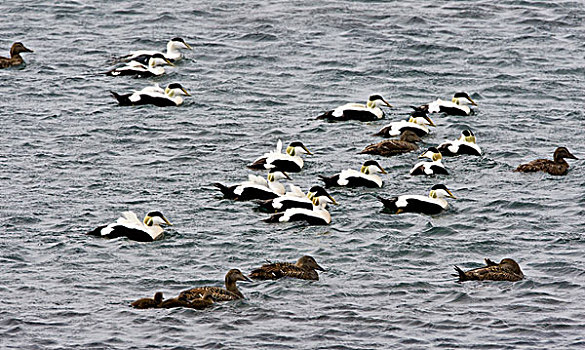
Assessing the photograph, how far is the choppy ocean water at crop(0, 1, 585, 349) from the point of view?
13773mm

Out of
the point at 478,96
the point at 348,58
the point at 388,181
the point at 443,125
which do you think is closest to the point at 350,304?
the point at 388,181

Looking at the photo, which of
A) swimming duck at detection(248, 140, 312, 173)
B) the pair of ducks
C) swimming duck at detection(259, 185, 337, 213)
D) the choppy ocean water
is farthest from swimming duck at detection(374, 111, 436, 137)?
the pair of ducks

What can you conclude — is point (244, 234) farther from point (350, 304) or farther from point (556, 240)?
point (556, 240)

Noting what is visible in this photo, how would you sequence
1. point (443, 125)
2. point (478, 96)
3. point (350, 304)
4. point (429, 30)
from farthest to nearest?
point (429, 30), point (478, 96), point (443, 125), point (350, 304)

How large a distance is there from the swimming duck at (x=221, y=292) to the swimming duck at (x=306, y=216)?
278 centimetres

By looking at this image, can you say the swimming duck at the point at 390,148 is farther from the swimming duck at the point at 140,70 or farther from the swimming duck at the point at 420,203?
the swimming duck at the point at 140,70

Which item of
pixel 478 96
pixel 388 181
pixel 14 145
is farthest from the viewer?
pixel 478 96

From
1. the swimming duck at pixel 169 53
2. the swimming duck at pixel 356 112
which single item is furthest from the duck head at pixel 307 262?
→ the swimming duck at pixel 169 53

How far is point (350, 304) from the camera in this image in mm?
14234

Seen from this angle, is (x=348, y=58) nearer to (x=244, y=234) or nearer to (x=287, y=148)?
(x=287, y=148)

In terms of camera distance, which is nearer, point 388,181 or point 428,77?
point 388,181

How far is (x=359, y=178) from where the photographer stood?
1836cm

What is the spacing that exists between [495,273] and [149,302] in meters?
4.15

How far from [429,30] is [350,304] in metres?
15.6
